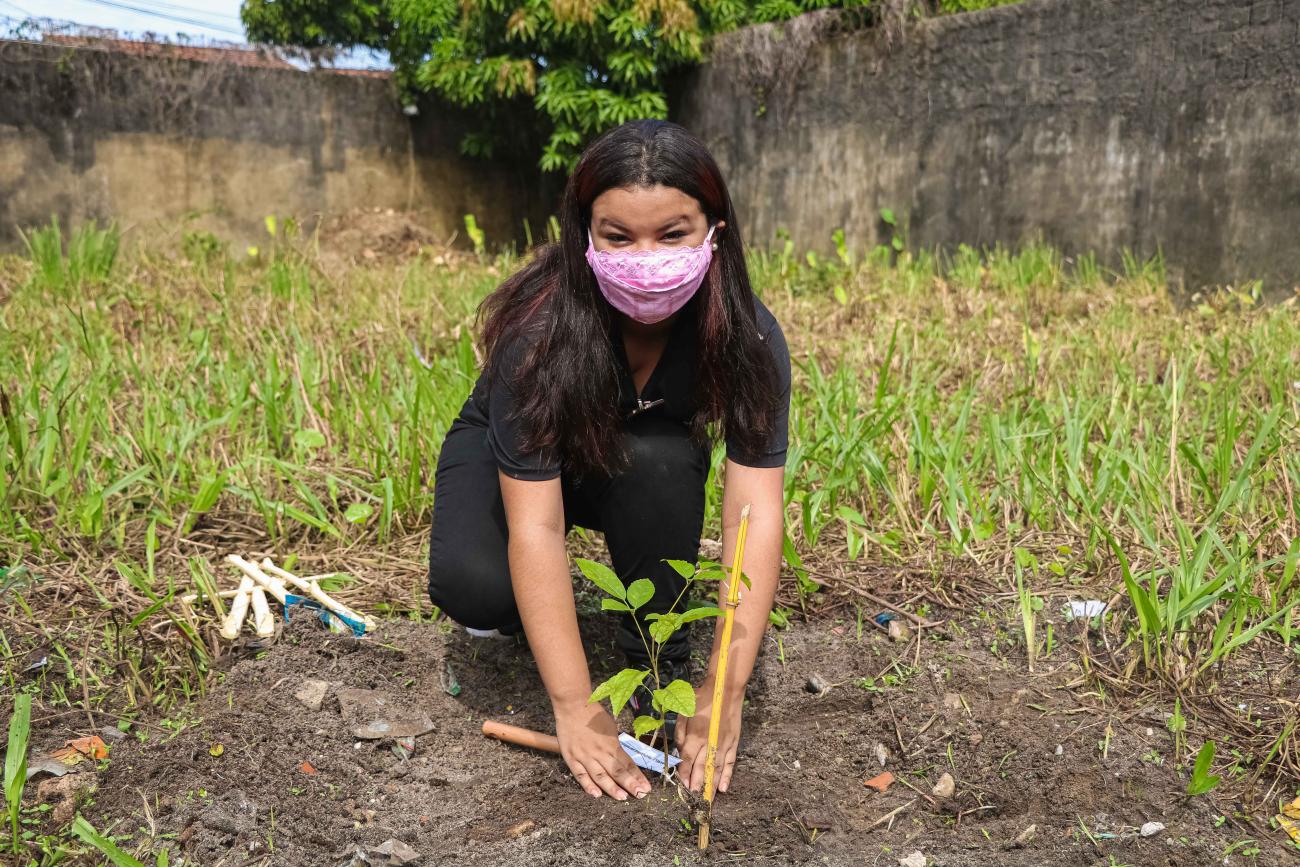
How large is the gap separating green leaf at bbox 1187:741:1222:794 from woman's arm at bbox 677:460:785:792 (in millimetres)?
635

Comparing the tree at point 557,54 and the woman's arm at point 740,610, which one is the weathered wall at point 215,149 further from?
the woman's arm at point 740,610

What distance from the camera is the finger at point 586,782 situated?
1522 millimetres

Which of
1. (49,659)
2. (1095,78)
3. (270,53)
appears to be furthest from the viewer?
(270,53)

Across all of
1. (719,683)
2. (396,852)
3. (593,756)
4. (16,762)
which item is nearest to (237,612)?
(16,762)

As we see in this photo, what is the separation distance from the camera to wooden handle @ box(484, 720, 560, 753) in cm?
161

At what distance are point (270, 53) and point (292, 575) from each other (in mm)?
6472

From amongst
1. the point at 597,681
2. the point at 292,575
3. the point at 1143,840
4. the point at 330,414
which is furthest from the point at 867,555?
the point at 330,414

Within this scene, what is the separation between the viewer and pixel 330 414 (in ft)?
8.91

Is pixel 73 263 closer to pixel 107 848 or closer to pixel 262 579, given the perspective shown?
pixel 262 579

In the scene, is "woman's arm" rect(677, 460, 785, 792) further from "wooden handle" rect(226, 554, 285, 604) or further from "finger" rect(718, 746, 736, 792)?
"wooden handle" rect(226, 554, 285, 604)

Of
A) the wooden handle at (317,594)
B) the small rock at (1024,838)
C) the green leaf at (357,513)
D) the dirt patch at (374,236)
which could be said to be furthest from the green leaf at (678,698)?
the dirt patch at (374,236)

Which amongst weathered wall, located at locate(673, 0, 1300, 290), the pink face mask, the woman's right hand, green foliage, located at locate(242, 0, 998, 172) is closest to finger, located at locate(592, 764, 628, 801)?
the woman's right hand

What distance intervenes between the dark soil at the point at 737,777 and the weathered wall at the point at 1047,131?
370 centimetres

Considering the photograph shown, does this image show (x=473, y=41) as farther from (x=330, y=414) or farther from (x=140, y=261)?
(x=330, y=414)
